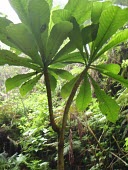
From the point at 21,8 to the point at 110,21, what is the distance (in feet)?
1.22

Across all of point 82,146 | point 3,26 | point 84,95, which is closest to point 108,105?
point 84,95

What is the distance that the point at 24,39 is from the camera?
86 cm

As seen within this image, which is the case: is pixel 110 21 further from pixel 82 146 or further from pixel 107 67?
pixel 82 146

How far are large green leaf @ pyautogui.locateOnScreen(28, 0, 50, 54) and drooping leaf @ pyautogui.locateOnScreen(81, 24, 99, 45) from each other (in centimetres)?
16

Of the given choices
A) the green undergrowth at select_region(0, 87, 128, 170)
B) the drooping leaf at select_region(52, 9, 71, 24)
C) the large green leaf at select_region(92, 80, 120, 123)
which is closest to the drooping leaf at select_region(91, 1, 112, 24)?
the drooping leaf at select_region(52, 9, 71, 24)

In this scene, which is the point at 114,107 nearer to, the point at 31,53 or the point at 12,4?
the point at 31,53

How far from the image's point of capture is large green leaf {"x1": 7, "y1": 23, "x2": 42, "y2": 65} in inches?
31.9

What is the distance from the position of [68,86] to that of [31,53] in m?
0.31

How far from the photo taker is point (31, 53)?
910 mm

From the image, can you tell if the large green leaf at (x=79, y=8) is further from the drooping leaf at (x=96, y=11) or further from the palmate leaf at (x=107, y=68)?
the palmate leaf at (x=107, y=68)

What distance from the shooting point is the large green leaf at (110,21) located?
91cm

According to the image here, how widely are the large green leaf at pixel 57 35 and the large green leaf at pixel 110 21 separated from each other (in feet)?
0.56

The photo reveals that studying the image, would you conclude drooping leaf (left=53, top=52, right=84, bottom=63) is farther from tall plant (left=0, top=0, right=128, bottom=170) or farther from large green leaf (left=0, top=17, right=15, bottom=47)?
large green leaf (left=0, top=17, right=15, bottom=47)

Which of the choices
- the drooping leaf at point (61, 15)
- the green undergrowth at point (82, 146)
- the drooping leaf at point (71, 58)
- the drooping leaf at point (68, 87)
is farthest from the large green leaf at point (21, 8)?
the green undergrowth at point (82, 146)
